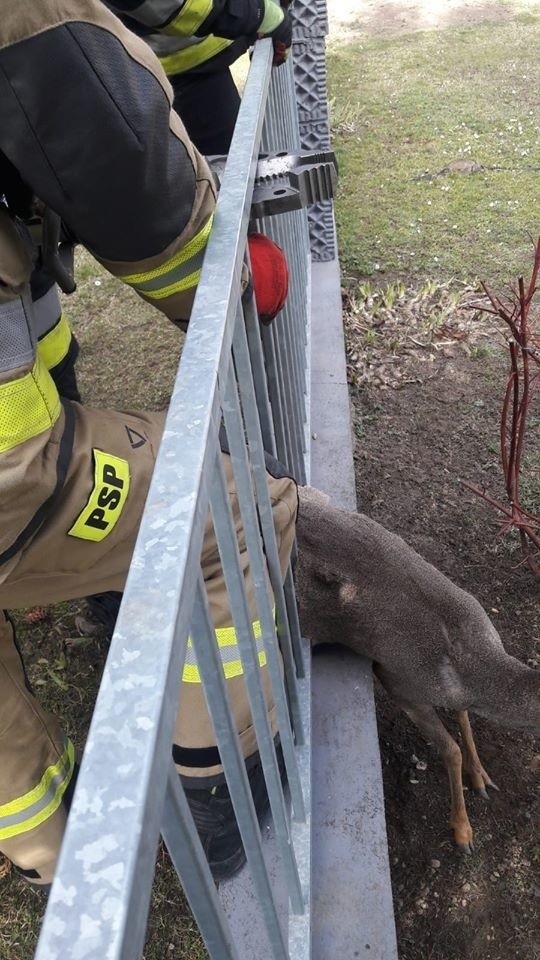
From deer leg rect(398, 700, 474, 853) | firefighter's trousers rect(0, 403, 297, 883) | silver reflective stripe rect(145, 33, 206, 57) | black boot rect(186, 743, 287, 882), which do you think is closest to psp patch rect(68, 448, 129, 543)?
firefighter's trousers rect(0, 403, 297, 883)

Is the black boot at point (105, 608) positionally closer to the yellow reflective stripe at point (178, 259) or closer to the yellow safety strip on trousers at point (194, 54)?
the yellow reflective stripe at point (178, 259)

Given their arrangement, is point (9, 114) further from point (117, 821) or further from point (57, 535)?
point (117, 821)

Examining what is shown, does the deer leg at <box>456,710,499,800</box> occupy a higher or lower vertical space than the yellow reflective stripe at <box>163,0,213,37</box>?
lower

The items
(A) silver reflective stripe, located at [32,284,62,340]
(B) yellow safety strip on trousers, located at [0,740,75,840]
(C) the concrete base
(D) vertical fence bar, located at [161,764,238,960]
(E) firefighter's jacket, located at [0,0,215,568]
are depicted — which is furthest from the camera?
(A) silver reflective stripe, located at [32,284,62,340]

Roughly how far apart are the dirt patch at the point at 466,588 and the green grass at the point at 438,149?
1000 millimetres

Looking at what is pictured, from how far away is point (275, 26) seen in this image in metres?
2.84

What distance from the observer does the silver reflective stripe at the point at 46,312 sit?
7.60 feet

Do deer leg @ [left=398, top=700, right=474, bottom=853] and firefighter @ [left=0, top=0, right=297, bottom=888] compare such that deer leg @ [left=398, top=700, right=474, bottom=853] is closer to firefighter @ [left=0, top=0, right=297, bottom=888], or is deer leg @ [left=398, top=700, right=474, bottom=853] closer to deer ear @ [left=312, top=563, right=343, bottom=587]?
deer ear @ [left=312, top=563, right=343, bottom=587]

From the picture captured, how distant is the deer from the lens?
2578 mm

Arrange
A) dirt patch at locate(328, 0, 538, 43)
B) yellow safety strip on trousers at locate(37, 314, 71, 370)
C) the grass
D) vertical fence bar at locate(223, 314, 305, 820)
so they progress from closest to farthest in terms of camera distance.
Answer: vertical fence bar at locate(223, 314, 305, 820) < yellow safety strip on trousers at locate(37, 314, 71, 370) < the grass < dirt patch at locate(328, 0, 538, 43)

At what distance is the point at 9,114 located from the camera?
146 centimetres

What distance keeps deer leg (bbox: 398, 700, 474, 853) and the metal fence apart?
729 millimetres

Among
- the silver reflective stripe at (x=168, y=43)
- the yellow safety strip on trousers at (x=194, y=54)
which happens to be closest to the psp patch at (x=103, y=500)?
the silver reflective stripe at (x=168, y=43)

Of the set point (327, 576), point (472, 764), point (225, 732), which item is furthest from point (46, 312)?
point (472, 764)
